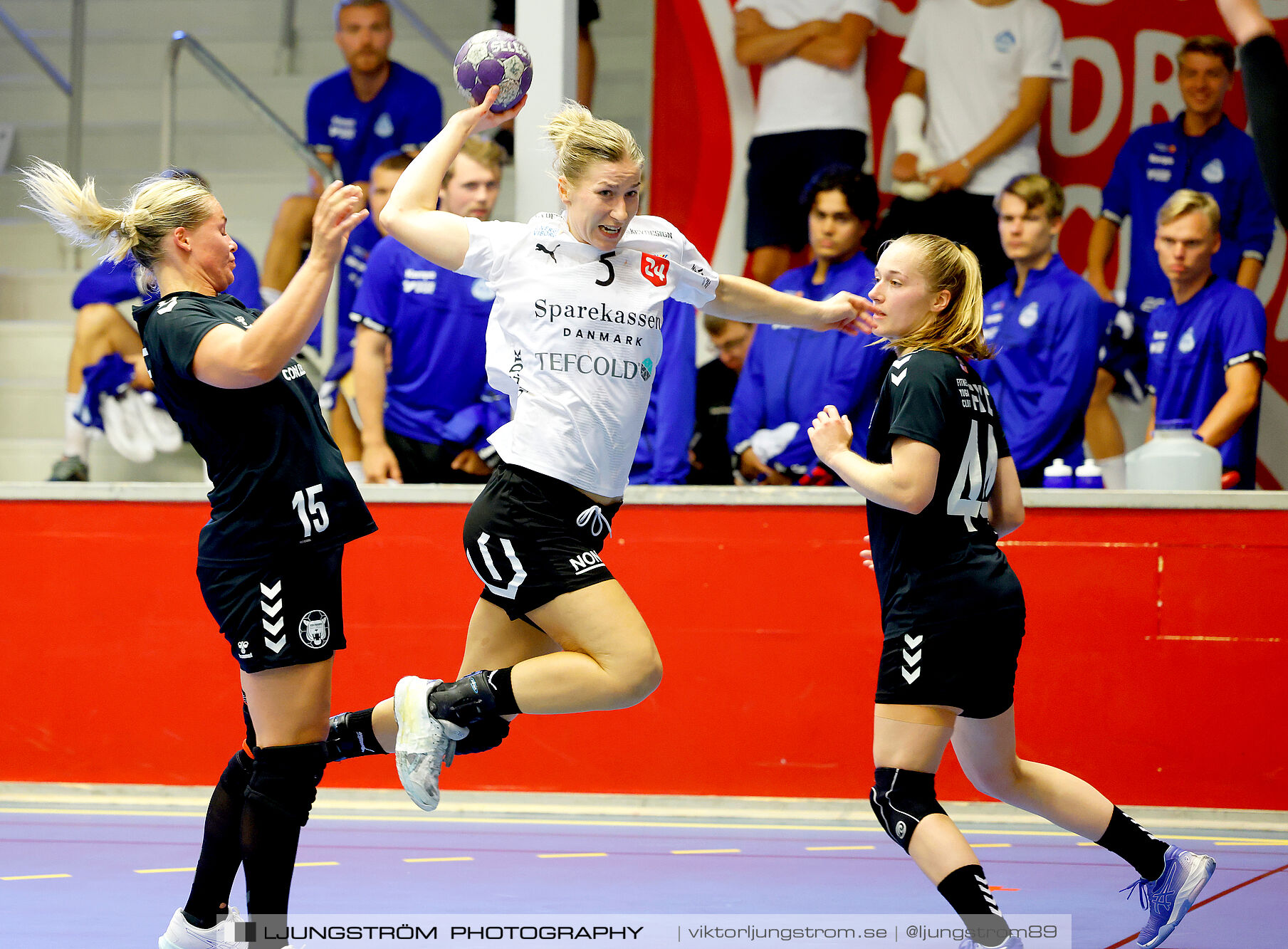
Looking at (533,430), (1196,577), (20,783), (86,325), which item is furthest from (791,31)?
(20,783)

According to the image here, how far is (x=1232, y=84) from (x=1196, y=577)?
373 cm

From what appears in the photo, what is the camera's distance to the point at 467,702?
158 inches

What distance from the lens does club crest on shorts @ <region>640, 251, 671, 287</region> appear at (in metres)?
4.16

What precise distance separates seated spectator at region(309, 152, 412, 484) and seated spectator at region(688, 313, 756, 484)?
1.82m

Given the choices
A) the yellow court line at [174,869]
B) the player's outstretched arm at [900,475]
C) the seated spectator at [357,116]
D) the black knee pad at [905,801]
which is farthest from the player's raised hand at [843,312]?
the seated spectator at [357,116]

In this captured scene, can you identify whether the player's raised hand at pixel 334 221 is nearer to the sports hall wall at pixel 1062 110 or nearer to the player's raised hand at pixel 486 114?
the player's raised hand at pixel 486 114

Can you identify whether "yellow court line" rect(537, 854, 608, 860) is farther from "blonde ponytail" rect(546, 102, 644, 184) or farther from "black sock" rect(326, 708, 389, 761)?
"blonde ponytail" rect(546, 102, 644, 184)

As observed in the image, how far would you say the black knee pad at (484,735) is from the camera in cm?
404

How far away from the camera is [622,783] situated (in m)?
6.64

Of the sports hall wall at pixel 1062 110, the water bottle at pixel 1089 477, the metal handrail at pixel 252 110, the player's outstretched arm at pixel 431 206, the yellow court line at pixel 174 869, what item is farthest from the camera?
the metal handrail at pixel 252 110

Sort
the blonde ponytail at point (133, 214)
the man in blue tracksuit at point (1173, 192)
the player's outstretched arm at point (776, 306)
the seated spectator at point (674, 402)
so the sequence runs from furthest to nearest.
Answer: the man in blue tracksuit at point (1173, 192), the seated spectator at point (674, 402), the player's outstretched arm at point (776, 306), the blonde ponytail at point (133, 214)

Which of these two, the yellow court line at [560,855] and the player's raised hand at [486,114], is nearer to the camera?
the player's raised hand at [486,114]

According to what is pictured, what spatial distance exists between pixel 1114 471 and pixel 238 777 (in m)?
5.31

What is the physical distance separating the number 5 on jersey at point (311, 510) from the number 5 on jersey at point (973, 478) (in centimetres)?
165
